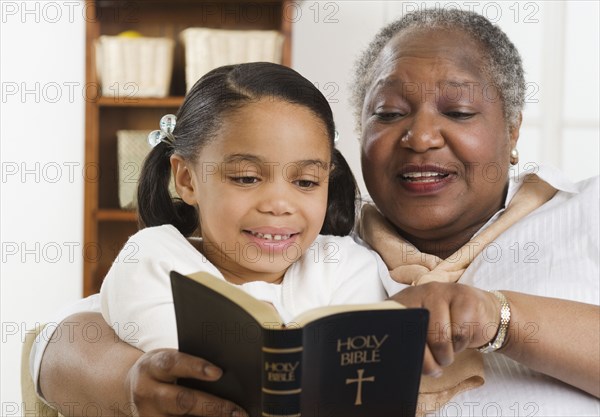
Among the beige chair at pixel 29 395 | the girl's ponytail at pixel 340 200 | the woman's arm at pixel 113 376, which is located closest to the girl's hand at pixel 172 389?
the woman's arm at pixel 113 376

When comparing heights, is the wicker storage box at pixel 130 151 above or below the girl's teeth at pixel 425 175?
below

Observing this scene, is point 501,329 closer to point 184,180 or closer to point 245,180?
point 245,180

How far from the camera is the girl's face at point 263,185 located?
1.40 meters

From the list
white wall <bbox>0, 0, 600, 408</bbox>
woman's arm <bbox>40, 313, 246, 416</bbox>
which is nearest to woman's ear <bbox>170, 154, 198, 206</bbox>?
woman's arm <bbox>40, 313, 246, 416</bbox>

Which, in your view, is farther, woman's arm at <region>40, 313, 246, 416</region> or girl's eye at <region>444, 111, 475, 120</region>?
girl's eye at <region>444, 111, 475, 120</region>

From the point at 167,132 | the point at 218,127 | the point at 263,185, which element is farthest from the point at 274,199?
the point at 167,132

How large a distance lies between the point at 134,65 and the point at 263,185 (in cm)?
209

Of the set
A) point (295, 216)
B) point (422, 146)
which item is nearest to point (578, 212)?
point (422, 146)

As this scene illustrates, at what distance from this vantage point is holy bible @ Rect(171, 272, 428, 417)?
953 mm

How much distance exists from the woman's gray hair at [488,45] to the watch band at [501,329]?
64cm

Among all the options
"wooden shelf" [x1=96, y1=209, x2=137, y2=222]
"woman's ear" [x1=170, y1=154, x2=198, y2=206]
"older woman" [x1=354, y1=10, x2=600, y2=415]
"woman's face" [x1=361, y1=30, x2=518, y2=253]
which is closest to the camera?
"older woman" [x1=354, y1=10, x2=600, y2=415]

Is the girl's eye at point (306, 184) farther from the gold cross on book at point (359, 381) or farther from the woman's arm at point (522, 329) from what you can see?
the gold cross on book at point (359, 381)

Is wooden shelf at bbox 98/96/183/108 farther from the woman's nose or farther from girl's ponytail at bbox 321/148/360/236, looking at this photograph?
the woman's nose

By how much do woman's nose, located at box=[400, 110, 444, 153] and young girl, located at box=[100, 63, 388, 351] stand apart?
18 centimetres
